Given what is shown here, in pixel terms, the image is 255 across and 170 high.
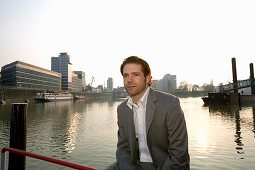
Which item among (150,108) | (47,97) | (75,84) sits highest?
(75,84)

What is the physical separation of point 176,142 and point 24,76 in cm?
10748

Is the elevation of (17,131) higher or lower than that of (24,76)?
lower

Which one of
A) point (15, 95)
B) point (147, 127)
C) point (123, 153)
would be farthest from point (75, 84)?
point (147, 127)

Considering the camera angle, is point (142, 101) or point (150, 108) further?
point (142, 101)

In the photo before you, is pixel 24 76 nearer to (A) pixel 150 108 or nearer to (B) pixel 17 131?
(B) pixel 17 131

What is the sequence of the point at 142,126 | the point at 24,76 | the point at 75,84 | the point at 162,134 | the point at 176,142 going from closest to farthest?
the point at 176,142 < the point at 162,134 < the point at 142,126 < the point at 24,76 < the point at 75,84

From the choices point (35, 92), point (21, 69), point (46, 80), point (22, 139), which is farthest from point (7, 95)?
point (22, 139)

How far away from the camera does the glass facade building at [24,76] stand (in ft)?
Answer: 294

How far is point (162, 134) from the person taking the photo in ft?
8.36

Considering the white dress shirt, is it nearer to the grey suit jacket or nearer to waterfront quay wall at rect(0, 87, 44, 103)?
the grey suit jacket

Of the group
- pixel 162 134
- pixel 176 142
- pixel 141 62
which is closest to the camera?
pixel 176 142

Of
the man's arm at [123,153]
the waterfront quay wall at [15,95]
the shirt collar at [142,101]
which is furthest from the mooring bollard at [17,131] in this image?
the waterfront quay wall at [15,95]

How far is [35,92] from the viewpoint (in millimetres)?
81250

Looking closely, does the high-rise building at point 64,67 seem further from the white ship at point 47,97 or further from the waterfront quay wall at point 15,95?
the waterfront quay wall at point 15,95
